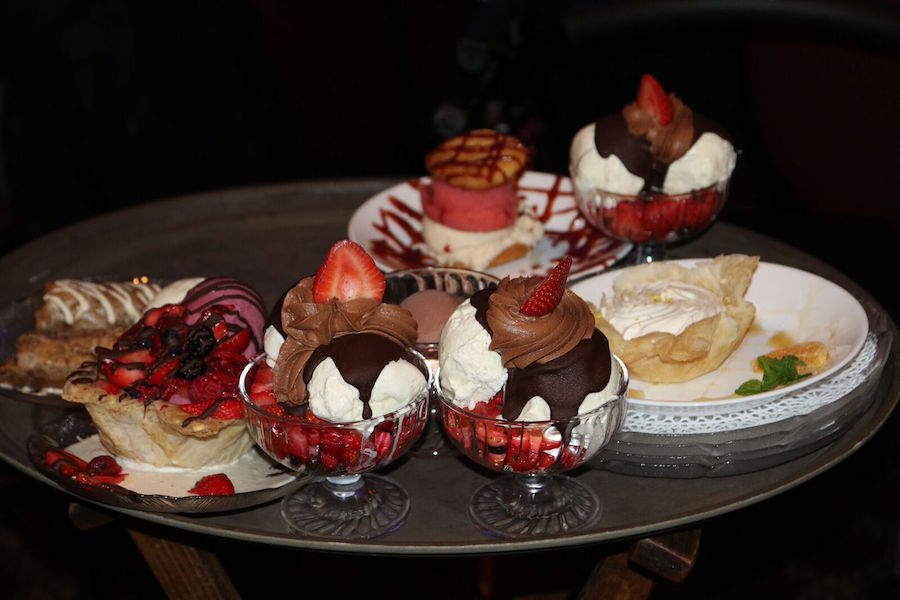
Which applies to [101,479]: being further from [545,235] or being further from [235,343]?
[545,235]

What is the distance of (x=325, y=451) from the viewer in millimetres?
1657

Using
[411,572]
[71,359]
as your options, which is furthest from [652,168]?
[411,572]

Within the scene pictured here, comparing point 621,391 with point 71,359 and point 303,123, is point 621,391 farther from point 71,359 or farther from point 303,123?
point 303,123

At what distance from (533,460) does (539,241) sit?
3.96ft

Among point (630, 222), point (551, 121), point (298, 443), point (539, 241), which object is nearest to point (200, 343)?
point (298, 443)

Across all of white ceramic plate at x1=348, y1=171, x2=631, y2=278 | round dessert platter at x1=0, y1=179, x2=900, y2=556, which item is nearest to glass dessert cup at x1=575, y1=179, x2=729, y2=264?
white ceramic plate at x1=348, y1=171, x2=631, y2=278

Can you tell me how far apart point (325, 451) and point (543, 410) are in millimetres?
324

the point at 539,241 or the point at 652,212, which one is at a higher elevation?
the point at 652,212

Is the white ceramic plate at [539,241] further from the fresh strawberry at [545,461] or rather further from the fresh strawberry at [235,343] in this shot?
the fresh strawberry at [545,461]

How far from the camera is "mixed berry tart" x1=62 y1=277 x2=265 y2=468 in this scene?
6.09 ft

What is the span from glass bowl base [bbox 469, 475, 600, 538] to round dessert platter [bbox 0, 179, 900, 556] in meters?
0.02

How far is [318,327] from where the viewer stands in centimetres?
168

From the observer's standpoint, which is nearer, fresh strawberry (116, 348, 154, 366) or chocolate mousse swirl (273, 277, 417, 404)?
chocolate mousse swirl (273, 277, 417, 404)

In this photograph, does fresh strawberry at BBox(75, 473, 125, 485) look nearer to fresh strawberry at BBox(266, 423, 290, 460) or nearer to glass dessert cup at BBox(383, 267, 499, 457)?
fresh strawberry at BBox(266, 423, 290, 460)
